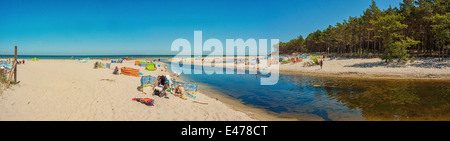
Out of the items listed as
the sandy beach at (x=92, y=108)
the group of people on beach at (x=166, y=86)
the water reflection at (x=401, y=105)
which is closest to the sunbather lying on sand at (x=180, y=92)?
the group of people on beach at (x=166, y=86)

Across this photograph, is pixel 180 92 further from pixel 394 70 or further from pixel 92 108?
pixel 394 70

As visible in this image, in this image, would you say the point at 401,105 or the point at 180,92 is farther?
the point at 180,92

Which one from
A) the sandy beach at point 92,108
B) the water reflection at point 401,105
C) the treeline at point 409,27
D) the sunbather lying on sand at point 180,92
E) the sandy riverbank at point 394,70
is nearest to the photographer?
the sandy beach at point 92,108

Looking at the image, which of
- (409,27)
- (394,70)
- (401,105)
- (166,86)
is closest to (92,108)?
(166,86)

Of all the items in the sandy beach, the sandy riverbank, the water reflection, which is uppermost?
the sandy riverbank

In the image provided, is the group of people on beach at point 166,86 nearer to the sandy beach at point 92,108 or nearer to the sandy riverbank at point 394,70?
the sandy beach at point 92,108

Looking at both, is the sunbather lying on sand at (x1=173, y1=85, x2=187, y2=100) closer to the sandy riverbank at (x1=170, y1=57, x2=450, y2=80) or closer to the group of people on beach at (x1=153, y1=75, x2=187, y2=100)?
the group of people on beach at (x1=153, y1=75, x2=187, y2=100)

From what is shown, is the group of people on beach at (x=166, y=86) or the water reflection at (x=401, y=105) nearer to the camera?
the water reflection at (x=401, y=105)

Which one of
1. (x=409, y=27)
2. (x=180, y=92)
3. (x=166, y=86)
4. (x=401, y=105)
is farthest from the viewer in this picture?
(x=409, y=27)

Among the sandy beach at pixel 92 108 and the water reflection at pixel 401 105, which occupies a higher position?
the sandy beach at pixel 92 108

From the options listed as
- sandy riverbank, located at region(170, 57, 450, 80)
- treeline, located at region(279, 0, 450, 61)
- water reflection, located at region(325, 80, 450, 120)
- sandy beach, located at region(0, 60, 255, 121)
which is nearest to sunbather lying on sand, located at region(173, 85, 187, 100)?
sandy beach, located at region(0, 60, 255, 121)

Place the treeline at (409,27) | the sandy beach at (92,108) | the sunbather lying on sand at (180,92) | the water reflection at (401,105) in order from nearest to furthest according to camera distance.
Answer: the sandy beach at (92,108), the water reflection at (401,105), the sunbather lying on sand at (180,92), the treeline at (409,27)
